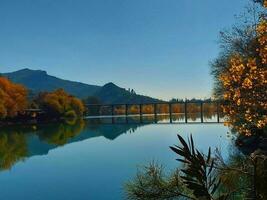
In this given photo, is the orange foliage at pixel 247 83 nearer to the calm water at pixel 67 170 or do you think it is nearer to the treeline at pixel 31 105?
the calm water at pixel 67 170

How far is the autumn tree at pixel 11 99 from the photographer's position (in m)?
85.2

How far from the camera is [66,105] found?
4646 inches

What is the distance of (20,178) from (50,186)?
486 centimetres

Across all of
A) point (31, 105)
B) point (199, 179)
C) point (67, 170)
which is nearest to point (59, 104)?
point (31, 105)

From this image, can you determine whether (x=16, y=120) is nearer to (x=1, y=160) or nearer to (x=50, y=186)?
(x=1, y=160)

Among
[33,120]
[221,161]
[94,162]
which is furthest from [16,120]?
[221,161]

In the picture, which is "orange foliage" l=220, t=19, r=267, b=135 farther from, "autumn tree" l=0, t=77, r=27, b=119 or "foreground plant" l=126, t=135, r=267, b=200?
"autumn tree" l=0, t=77, r=27, b=119

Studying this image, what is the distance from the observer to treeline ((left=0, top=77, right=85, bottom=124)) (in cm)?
8888

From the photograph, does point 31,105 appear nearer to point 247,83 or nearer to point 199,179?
point 247,83

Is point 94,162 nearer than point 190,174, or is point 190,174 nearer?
point 190,174

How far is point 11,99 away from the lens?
89.5m

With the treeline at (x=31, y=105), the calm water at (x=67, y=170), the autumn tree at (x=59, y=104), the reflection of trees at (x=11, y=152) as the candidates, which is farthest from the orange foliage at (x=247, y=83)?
the autumn tree at (x=59, y=104)

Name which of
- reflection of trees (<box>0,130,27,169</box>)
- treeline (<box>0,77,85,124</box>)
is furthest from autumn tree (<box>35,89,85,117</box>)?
reflection of trees (<box>0,130,27,169</box>)

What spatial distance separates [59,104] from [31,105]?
7191mm
